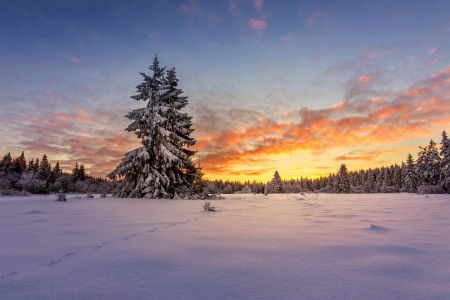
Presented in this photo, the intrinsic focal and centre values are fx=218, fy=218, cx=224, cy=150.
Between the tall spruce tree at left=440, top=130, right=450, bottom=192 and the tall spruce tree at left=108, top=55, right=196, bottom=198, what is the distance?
3010cm

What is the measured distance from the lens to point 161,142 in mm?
13891

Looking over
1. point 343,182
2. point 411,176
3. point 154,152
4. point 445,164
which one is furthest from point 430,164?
point 154,152

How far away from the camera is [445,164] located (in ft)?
92.8

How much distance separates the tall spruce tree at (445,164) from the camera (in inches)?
994

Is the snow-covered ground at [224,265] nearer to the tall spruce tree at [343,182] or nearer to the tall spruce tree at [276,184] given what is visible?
the tall spruce tree at [276,184]

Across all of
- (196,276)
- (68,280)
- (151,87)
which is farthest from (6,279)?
(151,87)

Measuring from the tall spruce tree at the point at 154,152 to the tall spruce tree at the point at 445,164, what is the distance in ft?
98.8

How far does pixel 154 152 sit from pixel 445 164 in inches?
1422

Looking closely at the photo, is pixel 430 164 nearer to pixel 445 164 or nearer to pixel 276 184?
pixel 445 164

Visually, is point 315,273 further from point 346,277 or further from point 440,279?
point 440,279

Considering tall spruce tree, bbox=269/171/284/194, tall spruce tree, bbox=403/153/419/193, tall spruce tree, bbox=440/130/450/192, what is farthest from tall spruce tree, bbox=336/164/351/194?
tall spruce tree, bbox=440/130/450/192

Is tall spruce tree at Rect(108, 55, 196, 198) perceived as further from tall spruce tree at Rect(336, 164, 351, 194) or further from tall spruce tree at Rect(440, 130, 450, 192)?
tall spruce tree at Rect(336, 164, 351, 194)

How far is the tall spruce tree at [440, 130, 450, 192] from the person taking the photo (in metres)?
25.2

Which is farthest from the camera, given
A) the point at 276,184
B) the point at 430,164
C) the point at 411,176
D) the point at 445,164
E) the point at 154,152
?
the point at 276,184
